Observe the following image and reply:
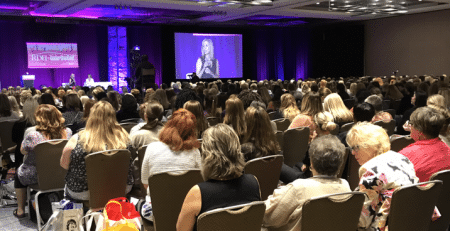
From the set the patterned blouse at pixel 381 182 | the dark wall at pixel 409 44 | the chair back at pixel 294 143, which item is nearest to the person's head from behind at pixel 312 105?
the chair back at pixel 294 143

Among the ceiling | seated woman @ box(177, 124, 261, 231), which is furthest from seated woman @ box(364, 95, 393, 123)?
the ceiling

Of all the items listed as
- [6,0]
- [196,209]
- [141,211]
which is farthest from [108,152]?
[6,0]

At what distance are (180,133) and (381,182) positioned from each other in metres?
1.49

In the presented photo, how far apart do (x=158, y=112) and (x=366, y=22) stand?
21028mm

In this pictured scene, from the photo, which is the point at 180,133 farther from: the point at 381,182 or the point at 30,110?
the point at 30,110

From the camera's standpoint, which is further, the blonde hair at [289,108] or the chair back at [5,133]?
the blonde hair at [289,108]

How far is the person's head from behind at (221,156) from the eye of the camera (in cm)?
228

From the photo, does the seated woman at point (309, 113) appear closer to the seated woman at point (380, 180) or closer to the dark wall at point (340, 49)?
the seated woman at point (380, 180)

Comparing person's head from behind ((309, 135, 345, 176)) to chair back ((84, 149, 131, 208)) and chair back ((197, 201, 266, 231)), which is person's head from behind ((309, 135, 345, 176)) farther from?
chair back ((84, 149, 131, 208))

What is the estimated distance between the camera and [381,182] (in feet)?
8.18

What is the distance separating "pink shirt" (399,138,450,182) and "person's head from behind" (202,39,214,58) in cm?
2021

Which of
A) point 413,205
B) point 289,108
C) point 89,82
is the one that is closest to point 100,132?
point 413,205

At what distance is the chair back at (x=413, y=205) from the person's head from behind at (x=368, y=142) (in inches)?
13.2

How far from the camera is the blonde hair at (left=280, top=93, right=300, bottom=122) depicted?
6.20 metres
